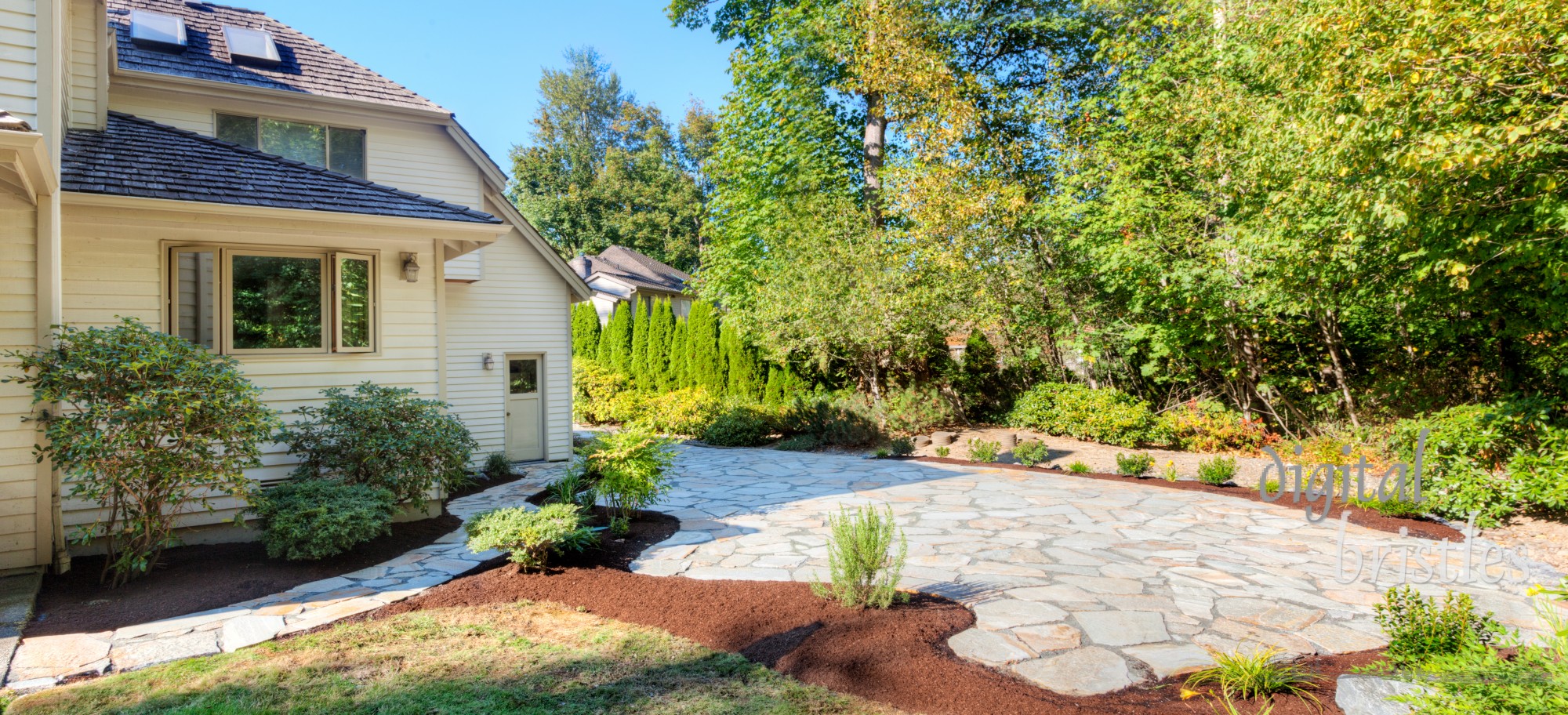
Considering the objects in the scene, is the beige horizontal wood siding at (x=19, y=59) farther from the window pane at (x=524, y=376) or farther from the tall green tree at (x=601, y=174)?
the tall green tree at (x=601, y=174)

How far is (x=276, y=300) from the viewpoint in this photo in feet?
24.1

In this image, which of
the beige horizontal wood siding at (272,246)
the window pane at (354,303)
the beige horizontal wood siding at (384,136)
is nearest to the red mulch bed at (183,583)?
the beige horizontal wood siding at (272,246)

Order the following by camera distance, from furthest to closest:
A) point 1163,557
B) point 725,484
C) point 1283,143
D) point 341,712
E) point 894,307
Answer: point 894,307
point 725,484
point 1283,143
point 1163,557
point 341,712

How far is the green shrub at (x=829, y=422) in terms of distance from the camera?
1448cm

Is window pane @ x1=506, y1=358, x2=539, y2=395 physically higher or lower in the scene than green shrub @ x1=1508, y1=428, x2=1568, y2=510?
higher

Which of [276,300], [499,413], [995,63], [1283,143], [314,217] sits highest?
[995,63]

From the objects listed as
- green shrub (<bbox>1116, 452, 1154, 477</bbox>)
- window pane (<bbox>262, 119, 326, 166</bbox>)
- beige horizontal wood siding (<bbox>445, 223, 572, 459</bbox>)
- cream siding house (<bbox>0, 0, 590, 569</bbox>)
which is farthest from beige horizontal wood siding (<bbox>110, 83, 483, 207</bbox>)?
green shrub (<bbox>1116, 452, 1154, 477</bbox>)

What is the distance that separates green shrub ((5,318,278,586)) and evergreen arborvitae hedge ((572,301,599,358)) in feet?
52.5

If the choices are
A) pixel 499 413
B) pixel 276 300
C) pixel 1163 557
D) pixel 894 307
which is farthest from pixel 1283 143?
pixel 499 413

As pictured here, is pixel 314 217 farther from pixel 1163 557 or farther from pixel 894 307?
pixel 894 307

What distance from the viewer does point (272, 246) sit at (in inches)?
288

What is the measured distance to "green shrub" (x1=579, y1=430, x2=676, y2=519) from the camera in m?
7.18

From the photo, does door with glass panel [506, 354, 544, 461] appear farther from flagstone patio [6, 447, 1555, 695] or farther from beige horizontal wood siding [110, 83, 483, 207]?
flagstone patio [6, 447, 1555, 695]

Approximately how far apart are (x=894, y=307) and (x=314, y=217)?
9.45 meters
